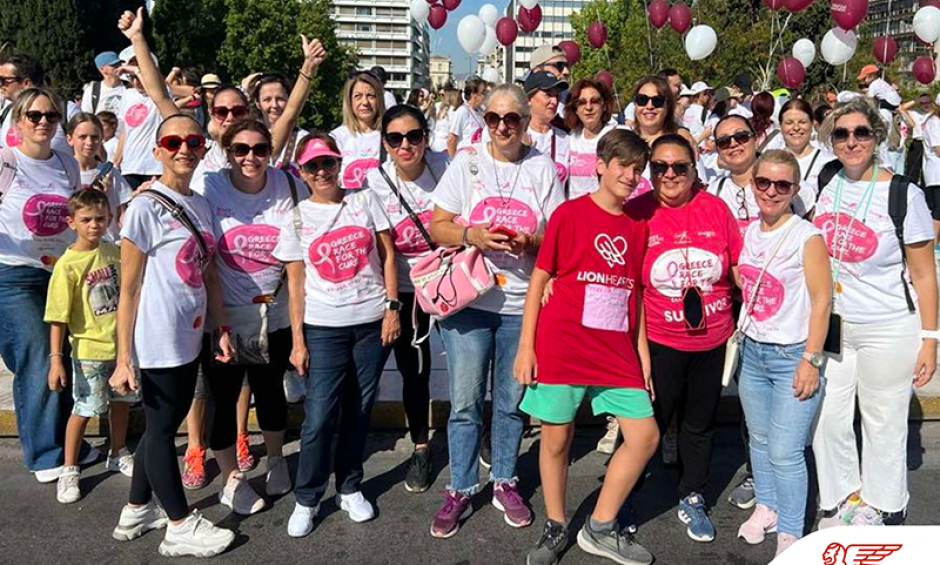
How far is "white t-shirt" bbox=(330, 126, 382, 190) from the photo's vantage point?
4.46 metres

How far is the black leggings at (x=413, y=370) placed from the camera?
13.7 ft

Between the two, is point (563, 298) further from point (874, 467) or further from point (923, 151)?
point (923, 151)

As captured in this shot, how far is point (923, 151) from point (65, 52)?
3129 cm

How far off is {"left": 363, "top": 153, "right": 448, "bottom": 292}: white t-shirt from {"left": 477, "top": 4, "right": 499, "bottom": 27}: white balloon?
16.6 m

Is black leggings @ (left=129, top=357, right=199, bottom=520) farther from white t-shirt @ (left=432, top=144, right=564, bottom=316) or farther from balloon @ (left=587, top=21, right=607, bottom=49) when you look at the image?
balloon @ (left=587, top=21, right=607, bottom=49)

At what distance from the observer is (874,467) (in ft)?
11.6

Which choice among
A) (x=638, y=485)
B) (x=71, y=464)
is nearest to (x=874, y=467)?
(x=638, y=485)

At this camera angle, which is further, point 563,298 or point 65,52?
point 65,52

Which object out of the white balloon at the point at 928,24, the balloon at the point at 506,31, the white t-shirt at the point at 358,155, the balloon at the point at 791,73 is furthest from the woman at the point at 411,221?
the balloon at the point at 506,31

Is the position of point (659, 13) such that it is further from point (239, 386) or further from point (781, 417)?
point (239, 386)

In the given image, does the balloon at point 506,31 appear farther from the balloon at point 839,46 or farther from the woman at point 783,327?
the woman at point 783,327

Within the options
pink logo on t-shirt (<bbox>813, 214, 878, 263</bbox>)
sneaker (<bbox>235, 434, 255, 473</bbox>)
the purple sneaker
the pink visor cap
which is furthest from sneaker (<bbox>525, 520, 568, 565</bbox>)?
the pink visor cap

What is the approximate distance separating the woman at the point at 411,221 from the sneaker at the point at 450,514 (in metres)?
0.44

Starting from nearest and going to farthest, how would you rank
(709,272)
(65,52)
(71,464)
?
(709,272) → (71,464) → (65,52)
